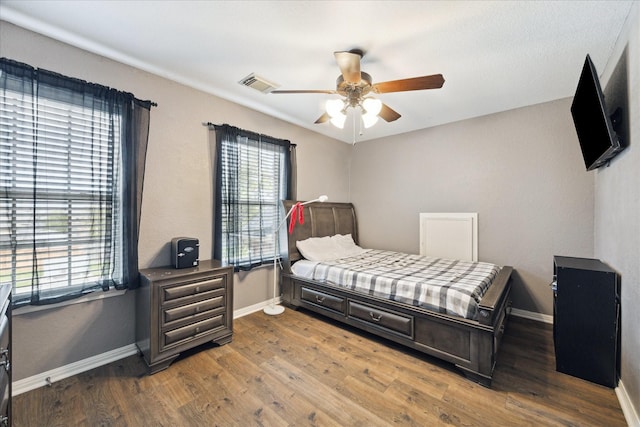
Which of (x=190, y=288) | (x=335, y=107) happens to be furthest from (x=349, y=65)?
(x=190, y=288)

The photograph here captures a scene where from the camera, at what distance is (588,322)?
6.38 feet

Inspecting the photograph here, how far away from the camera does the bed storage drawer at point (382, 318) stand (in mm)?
2357

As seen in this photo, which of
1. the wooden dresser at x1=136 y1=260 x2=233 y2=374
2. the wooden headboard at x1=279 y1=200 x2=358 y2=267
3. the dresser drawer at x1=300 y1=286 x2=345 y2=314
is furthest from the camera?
the wooden headboard at x1=279 y1=200 x2=358 y2=267

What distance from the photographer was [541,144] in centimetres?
312

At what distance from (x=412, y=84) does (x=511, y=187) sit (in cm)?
226

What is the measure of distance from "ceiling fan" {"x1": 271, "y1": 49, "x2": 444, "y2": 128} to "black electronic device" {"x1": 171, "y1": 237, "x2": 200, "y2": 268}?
62.8 inches

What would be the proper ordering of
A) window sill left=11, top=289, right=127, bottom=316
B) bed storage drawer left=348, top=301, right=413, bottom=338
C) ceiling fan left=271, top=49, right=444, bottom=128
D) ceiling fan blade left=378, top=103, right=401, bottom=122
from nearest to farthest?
window sill left=11, top=289, right=127, bottom=316 → ceiling fan left=271, top=49, right=444, bottom=128 → bed storage drawer left=348, top=301, right=413, bottom=338 → ceiling fan blade left=378, top=103, right=401, bottom=122

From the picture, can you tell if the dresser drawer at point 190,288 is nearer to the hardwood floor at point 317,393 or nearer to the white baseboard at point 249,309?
the hardwood floor at point 317,393

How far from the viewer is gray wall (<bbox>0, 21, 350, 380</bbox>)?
1.89 metres

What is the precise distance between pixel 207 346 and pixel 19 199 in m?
1.82

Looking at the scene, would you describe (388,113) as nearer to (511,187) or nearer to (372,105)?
(372,105)

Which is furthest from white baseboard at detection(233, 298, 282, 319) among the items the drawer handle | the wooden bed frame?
the drawer handle

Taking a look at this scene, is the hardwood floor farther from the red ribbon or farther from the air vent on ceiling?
the air vent on ceiling

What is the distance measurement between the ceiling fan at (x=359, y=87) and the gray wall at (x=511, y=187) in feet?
5.68
